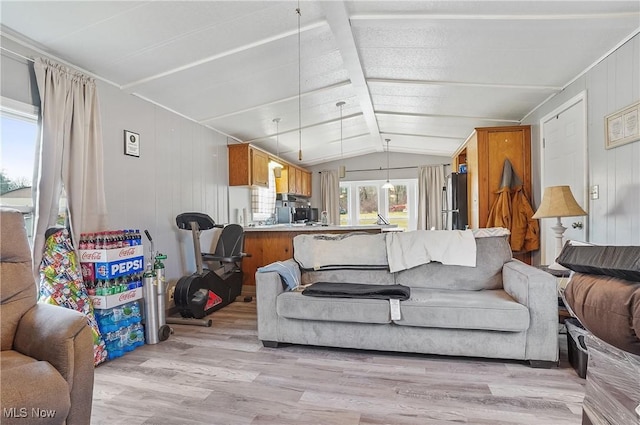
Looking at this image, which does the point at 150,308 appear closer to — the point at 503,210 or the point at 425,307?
the point at 425,307

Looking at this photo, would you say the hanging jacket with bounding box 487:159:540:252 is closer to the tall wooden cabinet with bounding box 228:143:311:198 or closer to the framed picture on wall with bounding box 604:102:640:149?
the framed picture on wall with bounding box 604:102:640:149

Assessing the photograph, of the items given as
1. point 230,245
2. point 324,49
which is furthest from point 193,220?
point 324,49

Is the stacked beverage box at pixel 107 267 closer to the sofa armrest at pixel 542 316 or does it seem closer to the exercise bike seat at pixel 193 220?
the exercise bike seat at pixel 193 220

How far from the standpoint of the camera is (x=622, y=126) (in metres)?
2.29

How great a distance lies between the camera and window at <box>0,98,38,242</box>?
2178 mm

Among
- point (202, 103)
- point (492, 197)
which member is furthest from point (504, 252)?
point (202, 103)

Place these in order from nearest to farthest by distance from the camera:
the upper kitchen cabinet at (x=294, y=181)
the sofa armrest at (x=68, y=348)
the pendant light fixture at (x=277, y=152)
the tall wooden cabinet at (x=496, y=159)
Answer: the sofa armrest at (x=68, y=348) < the tall wooden cabinet at (x=496, y=159) < the pendant light fixture at (x=277, y=152) < the upper kitchen cabinet at (x=294, y=181)

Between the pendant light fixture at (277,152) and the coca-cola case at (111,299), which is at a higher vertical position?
the pendant light fixture at (277,152)

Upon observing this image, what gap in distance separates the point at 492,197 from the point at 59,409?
445cm

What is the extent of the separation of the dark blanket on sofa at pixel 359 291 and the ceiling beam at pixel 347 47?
2.14m

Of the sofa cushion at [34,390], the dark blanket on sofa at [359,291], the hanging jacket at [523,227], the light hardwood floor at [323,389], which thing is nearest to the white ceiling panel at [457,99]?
the hanging jacket at [523,227]

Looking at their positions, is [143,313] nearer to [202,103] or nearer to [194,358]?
[194,358]

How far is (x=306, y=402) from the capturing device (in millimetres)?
1729

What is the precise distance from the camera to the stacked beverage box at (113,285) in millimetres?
2332
